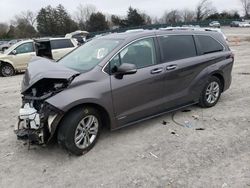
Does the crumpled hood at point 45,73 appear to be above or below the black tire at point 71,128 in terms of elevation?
above

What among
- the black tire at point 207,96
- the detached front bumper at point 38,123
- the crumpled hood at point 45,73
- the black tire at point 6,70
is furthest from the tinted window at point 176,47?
the black tire at point 6,70

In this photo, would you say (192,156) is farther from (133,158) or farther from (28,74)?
(28,74)

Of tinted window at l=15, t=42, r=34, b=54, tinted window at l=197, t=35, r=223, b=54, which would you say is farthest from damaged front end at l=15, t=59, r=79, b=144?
tinted window at l=15, t=42, r=34, b=54

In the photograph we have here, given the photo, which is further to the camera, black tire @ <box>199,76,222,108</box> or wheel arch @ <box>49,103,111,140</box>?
black tire @ <box>199,76,222,108</box>

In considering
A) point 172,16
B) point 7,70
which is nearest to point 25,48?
point 7,70

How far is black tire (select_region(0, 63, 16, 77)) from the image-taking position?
13727 mm

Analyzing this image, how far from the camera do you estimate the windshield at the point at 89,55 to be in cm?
474

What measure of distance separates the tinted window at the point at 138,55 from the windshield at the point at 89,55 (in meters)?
0.20

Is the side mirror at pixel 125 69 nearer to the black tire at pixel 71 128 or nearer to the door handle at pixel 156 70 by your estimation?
the door handle at pixel 156 70

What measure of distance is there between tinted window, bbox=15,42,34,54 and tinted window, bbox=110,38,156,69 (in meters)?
10.4

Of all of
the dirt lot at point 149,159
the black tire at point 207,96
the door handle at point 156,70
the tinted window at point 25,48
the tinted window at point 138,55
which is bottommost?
the dirt lot at point 149,159

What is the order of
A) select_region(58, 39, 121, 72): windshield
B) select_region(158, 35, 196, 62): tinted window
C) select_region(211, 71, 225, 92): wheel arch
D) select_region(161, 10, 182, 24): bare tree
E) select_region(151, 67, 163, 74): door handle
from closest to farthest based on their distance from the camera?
select_region(58, 39, 121, 72): windshield < select_region(151, 67, 163, 74): door handle < select_region(158, 35, 196, 62): tinted window < select_region(211, 71, 225, 92): wheel arch < select_region(161, 10, 182, 24): bare tree

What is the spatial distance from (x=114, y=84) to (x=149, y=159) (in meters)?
1.25

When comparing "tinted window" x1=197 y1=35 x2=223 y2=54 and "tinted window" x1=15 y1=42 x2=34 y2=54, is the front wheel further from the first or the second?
"tinted window" x1=197 y1=35 x2=223 y2=54
